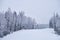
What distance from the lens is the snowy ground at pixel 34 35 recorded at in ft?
5.97

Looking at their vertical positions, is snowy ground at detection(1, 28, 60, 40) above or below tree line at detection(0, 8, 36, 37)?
below

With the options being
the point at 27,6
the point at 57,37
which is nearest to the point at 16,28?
the point at 27,6

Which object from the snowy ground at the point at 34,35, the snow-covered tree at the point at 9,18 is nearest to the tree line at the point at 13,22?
the snow-covered tree at the point at 9,18

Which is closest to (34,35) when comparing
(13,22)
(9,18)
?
(13,22)

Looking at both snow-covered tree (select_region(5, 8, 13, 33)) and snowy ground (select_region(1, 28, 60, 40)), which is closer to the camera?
snowy ground (select_region(1, 28, 60, 40))

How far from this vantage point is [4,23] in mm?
1961

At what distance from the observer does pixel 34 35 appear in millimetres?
1856

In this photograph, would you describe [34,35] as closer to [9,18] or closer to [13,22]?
[13,22]

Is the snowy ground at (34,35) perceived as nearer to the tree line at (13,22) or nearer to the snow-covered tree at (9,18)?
the tree line at (13,22)

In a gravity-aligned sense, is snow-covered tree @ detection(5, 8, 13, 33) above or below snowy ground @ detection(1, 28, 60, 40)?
above

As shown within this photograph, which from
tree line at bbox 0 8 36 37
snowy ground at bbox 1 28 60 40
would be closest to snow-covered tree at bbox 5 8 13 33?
tree line at bbox 0 8 36 37

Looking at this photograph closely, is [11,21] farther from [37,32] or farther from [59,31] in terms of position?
[59,31]

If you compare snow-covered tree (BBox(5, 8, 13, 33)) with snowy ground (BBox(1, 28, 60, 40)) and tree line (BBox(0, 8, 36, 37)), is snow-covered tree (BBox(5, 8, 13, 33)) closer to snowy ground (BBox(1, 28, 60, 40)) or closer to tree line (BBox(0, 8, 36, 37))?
tree line (BBox(0, 8, 36, 37))

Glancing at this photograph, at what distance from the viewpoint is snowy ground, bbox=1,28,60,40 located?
1.82 m
